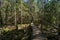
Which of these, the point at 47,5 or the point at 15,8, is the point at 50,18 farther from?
the point at 15,8

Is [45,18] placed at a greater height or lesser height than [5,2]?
lesser

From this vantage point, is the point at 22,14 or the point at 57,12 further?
the point at 22,14

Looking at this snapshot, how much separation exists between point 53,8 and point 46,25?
20.6 feet

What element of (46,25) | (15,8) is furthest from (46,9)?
(15,8)

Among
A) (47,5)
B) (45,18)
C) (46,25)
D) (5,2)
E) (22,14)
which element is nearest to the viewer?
(46,25)

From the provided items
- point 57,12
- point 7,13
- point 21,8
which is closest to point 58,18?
point 57,12

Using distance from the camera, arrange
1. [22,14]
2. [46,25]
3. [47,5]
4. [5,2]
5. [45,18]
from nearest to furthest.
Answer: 1. [46,25]
2. [45,18]
3. [47,5]
4. [5,2]
5. [22,14]

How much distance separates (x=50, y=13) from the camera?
31.9 m

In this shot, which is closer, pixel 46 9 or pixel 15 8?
pixel 46 9

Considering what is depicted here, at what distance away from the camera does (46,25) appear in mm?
26984

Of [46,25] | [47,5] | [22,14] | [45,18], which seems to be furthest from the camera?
[22,14]

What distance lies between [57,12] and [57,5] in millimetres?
1418

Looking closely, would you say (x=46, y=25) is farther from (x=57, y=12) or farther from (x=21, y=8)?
(x=21, y=8)

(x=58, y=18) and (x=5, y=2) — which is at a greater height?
(x=5, y=2)
